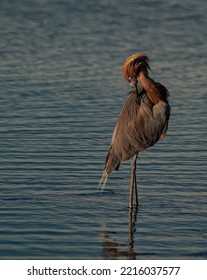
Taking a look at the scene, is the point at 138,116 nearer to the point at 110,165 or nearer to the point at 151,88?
the point at 151,88

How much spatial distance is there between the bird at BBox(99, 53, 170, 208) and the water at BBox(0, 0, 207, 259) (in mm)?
443

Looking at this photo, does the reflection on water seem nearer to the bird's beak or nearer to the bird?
the bird

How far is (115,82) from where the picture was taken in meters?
16.5

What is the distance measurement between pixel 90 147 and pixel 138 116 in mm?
1818

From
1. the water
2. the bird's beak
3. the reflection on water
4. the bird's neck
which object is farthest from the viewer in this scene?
the bird's beak

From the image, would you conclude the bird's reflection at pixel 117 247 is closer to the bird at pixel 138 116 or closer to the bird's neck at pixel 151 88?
the bird at pixel 138 116

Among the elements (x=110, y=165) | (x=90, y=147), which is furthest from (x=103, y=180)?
(x=90, y=147)

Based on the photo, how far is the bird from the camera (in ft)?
35.2

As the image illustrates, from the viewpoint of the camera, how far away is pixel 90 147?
41.0 feet

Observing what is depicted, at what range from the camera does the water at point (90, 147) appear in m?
9.38

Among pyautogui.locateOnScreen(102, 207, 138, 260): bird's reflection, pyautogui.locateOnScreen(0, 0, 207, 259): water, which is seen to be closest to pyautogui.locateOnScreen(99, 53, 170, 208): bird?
pyautogui.locateOnScreen(0, 0, 207, 259): water
